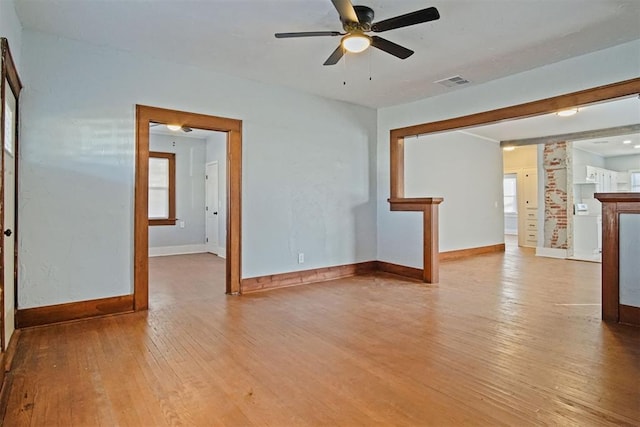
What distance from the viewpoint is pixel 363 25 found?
9.37 ft

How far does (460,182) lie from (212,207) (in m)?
5.46

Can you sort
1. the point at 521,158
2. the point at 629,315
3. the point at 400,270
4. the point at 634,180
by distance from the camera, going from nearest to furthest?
the point at 629,315 < the point at 400,270 < the point at 521,158 < the point at 634,180

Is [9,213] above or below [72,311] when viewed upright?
above

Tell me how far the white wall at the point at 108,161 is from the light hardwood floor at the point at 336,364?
55 centimetres

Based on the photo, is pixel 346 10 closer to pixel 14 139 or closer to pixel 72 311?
pixel 14 139

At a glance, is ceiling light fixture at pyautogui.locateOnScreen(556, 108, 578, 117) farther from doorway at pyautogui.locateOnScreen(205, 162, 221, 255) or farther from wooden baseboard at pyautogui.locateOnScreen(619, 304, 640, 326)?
doorway at pyautogui.locateOnScreen(205, 162, 221, 255)

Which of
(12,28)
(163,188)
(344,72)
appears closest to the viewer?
(12,28)

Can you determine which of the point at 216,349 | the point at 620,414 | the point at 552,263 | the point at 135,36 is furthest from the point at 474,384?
the point at 552,263

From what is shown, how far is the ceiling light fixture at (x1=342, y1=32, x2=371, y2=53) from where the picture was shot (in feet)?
9.52

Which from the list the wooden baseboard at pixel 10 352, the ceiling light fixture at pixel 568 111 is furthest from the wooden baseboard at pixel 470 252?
the wooden baseboard at pixel 10 352

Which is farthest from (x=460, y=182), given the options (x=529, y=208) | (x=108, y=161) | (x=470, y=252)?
(x=108, y=161)

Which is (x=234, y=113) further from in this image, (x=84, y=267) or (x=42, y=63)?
(x=84, y=267)

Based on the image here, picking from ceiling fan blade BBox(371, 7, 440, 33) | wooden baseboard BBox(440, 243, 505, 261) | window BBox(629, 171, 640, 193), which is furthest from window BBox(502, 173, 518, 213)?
ceiling fan blade BBox(371, 7, 440, 33)

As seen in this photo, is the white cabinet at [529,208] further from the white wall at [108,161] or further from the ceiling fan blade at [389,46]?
the ceiling fan blade at [389,46]
